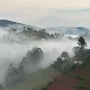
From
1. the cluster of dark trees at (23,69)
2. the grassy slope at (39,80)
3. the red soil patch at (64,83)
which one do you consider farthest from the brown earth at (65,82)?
the cluster of dark trees at (23,69)

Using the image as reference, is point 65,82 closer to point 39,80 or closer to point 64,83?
point 64,83

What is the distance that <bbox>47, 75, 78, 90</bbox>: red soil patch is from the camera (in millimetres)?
107081

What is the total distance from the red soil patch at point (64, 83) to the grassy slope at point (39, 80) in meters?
3.75

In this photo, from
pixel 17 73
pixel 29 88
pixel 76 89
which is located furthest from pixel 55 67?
pixel 76 89

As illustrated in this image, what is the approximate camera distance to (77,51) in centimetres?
17838

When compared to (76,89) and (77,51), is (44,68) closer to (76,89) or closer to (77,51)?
(77,51)

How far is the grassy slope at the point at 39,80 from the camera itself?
116738 millimetres

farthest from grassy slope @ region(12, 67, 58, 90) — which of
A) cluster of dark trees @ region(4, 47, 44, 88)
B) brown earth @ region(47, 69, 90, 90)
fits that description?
cluster of dark trees @ region(4, 47, 44, 88)

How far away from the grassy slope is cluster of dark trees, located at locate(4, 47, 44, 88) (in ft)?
16.8

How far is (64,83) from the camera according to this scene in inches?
4491

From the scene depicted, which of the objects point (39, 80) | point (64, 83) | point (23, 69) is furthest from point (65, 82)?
point (23, 69)

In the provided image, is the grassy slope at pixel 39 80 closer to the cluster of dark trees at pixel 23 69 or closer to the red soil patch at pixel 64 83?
the red soil patch at pixel 64 83

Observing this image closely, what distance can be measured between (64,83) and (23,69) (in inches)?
1473

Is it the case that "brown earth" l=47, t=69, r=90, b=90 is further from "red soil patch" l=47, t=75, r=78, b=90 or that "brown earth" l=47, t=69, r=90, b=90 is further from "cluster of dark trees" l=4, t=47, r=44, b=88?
"cluster of dark trees" l=4, t=47, r=44, b=88
